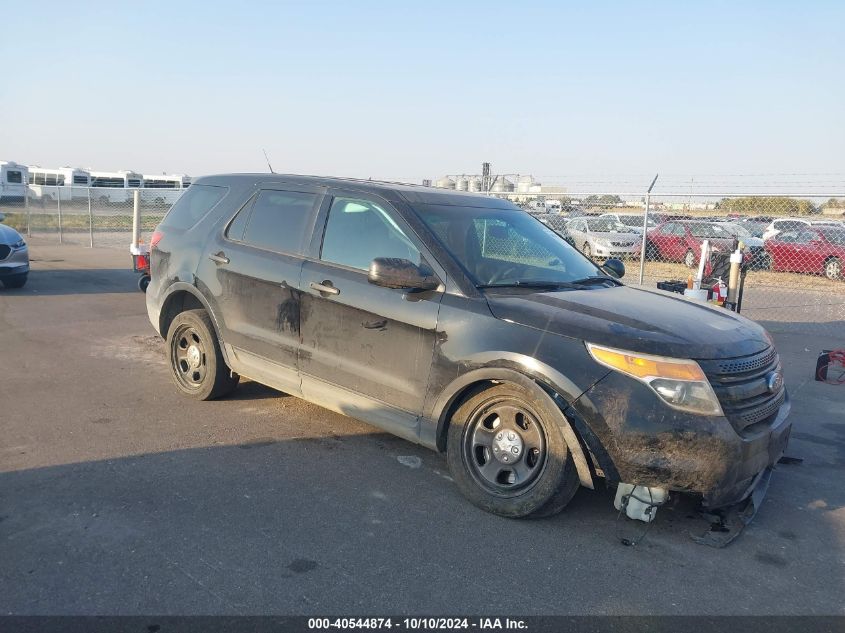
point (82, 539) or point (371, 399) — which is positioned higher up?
point (371, 399)

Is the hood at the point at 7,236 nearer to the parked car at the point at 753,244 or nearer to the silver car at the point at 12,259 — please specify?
the silver car at the point at 12,259

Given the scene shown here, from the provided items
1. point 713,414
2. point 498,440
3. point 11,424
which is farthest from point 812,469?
point 11,424

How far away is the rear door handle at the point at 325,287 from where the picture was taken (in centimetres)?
461

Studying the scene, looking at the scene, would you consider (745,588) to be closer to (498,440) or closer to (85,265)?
(498,440)

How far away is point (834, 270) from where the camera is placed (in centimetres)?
1653

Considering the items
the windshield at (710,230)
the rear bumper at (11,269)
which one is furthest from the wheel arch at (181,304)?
the windshield at (710,230)

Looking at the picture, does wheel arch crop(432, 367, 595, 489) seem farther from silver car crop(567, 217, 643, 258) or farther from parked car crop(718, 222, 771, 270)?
silver car crop(567, 217, 643, 258)

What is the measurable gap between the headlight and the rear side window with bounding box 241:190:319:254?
2.55 m

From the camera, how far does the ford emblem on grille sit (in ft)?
13.0

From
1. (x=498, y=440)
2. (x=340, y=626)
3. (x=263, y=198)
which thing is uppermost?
(x=263, y=198)

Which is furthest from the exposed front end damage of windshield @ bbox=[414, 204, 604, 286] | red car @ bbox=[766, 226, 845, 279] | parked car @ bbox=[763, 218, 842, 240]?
red car @ bbox=[766, 226, 845, 279]

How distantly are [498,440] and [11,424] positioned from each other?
11.9 ft

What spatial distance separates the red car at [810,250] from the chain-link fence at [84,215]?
18187 millimetres

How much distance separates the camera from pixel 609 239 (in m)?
17.8
